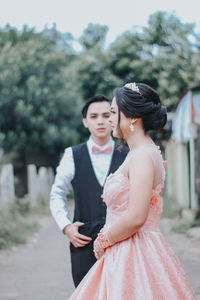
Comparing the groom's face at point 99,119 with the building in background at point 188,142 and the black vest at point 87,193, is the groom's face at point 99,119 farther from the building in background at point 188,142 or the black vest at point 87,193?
the building in background at point 188,142

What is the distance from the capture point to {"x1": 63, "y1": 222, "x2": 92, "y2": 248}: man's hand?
127 inches

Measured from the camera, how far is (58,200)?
3.41 m

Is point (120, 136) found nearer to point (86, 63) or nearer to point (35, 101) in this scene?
point (35, 101)

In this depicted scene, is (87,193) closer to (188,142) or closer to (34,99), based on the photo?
(188,142)

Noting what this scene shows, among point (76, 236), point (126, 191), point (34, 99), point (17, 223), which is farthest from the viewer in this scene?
point (34, 99)

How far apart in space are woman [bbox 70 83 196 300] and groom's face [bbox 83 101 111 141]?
3.44ft

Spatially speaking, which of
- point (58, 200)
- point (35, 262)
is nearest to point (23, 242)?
point (35, 262)

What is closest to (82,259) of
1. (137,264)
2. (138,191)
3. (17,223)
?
(137,264)

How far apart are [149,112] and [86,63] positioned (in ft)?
57.8

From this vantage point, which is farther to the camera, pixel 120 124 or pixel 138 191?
pixel 120 124

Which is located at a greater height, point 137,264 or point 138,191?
point 138,191

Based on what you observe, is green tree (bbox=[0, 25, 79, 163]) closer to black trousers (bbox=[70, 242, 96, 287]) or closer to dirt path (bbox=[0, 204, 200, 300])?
dirt path (bbox=[0, 204, 200, 300])

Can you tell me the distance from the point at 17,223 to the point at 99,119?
7482 millimetres

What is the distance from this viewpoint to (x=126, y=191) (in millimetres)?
Result: 2352
